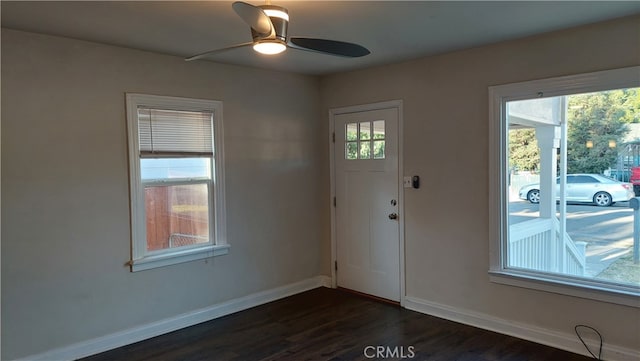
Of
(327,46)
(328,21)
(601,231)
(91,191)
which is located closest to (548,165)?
(601,231)

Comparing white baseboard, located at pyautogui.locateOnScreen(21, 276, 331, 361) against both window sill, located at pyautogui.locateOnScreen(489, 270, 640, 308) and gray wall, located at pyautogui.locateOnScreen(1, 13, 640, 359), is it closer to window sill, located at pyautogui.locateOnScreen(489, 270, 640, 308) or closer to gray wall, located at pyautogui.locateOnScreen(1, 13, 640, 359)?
gray wall, located at pyautogui.locateOnScreen(1, 13, 640, 359)

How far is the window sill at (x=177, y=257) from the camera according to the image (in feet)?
12.2

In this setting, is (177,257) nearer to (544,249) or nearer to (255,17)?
(255,17)

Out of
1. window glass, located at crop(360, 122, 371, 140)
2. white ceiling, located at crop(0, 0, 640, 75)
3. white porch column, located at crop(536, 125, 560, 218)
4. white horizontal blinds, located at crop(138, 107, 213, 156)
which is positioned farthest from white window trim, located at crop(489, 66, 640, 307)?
white horizontal blinds, located at crop(138, 107, 213, 156)

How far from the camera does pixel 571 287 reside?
A: 11.0ft

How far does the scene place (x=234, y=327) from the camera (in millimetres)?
3982

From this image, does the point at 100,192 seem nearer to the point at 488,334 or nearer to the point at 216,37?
the point at 216,37

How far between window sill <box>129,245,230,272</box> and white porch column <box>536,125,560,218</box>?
9.26ft

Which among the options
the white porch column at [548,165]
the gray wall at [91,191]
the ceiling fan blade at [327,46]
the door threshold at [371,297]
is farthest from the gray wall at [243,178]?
the ceiling fan blade at [327,46]

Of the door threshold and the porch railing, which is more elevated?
the porch railing

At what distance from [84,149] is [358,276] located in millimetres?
2952

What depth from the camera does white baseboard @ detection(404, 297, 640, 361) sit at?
318cm

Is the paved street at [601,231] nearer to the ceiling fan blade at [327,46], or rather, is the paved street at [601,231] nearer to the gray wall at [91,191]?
the ceiling fan blade at [327,46]

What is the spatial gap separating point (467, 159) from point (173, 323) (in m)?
2.94
